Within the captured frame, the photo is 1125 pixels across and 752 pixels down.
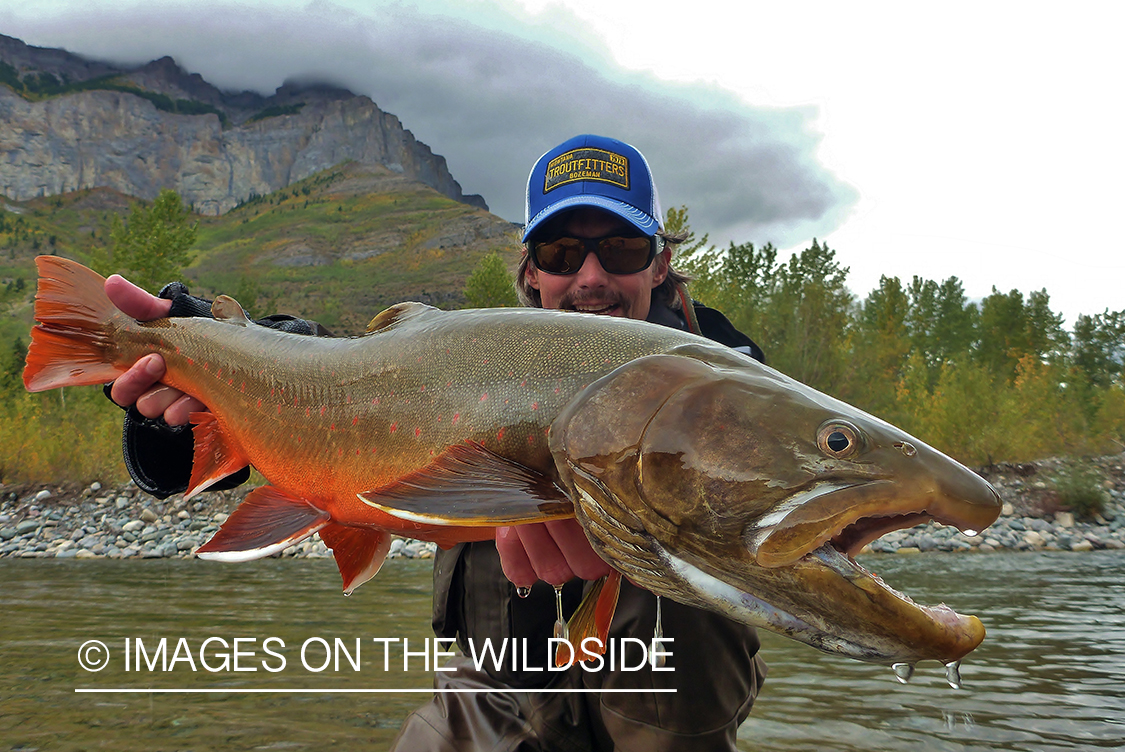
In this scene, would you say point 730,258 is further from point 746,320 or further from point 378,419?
point 378,419

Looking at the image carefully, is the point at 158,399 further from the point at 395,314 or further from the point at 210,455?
the point at 395,314

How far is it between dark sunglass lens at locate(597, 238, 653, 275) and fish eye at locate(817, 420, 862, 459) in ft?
6.40

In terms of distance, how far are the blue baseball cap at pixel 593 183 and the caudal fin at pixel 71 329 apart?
1732 mm

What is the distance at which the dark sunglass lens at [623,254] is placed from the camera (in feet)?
10.2

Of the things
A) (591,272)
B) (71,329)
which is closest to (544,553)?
(591,272)

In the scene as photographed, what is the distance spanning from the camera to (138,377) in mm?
2697

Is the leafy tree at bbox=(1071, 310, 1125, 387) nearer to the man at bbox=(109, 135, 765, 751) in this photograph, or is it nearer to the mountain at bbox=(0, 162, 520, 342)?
the man at bbox=(109, 135, 765, 751)

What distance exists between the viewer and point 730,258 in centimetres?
3108

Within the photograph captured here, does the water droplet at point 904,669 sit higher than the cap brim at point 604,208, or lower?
lower

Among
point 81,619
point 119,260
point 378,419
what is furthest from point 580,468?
point 119,260

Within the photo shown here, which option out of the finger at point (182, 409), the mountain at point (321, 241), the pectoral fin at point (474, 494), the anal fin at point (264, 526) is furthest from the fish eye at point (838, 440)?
the mountain at point (321, 241)

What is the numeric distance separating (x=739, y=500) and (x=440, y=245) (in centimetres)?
11543

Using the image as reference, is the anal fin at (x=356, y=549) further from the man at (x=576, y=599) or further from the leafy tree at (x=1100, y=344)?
the leafy tree at (x=1100, y=344)

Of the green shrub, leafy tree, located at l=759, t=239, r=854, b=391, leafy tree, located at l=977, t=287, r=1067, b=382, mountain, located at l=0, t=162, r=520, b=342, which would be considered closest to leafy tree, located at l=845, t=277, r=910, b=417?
leafy tree, located at l=759, t=239, r=854, b=391
